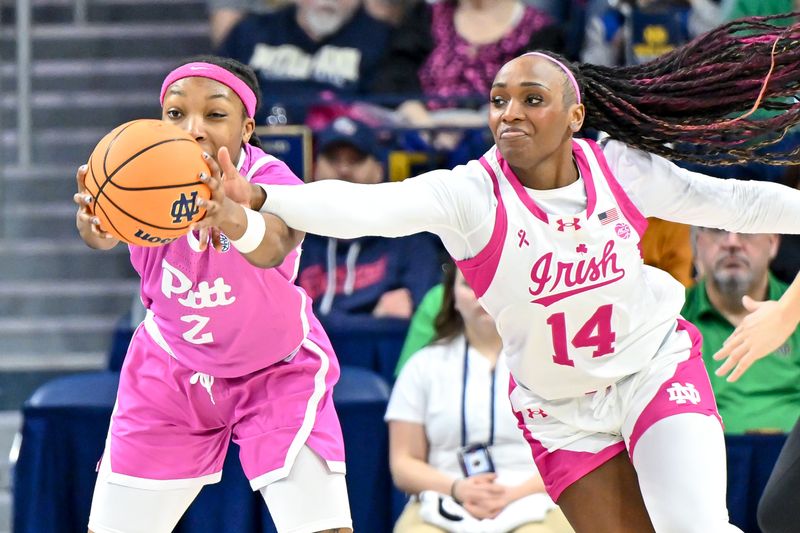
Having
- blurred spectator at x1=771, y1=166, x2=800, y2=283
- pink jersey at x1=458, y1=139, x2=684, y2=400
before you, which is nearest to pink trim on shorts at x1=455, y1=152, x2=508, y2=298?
pink jersey at x1=458, y1=139, x2=684, y2=400

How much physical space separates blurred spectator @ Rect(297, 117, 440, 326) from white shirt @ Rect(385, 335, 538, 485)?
2.39 ft

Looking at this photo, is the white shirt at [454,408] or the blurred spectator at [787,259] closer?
the white shirt at [454,408]

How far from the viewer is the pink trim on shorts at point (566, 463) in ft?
11.5

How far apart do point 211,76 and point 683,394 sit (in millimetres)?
1439

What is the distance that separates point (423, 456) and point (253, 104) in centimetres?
176

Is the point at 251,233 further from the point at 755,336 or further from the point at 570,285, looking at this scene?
the point at 755,336

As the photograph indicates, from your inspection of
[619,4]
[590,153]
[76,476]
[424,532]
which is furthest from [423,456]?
[619,4]

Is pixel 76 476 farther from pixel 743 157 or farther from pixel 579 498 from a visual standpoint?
pixel 743 157

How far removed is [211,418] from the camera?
3549 mm

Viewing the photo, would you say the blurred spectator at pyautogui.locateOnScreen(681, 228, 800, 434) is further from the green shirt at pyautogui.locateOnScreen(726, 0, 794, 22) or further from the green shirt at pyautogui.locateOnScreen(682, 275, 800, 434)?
the green shirt at pyautogui.locateOnScreen(726, 0, 794, 22)

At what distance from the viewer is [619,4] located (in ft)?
21.1

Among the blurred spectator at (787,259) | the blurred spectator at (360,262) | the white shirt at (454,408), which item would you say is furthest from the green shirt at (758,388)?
the blurred spectator at (360,262)

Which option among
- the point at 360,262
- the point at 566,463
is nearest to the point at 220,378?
the point at 566,463

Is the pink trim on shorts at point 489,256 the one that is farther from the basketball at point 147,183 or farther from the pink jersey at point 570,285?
the basketball at point 147,183
